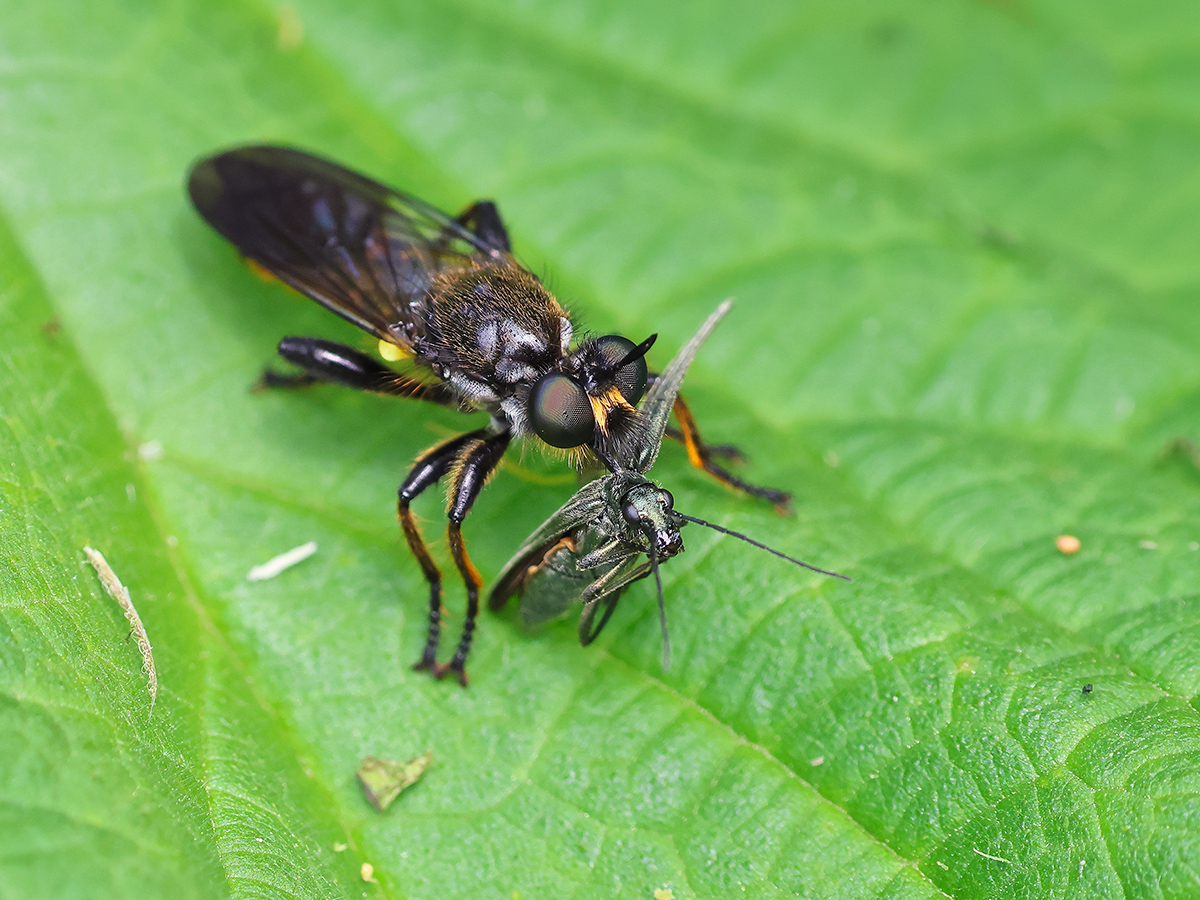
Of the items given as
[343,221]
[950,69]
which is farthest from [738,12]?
[343,221]

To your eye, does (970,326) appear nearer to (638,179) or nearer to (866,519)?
(866,519)

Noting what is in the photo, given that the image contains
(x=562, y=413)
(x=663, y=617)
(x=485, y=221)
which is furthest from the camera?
(x=485, y=221)

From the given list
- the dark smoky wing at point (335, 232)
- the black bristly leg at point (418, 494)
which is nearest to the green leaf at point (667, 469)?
the black bristly leg at point (418, 494)

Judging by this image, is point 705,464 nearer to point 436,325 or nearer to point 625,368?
point 625,368

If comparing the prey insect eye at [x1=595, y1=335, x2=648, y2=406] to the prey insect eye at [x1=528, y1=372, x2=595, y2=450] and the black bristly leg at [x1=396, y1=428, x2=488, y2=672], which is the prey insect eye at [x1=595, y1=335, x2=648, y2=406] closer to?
the prey insect eye at [x1=528, y1=372, x2=595, y2=450]

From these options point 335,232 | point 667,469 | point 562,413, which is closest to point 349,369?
point 335,232

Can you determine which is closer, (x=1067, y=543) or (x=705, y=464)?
(x=1067, y=543)
